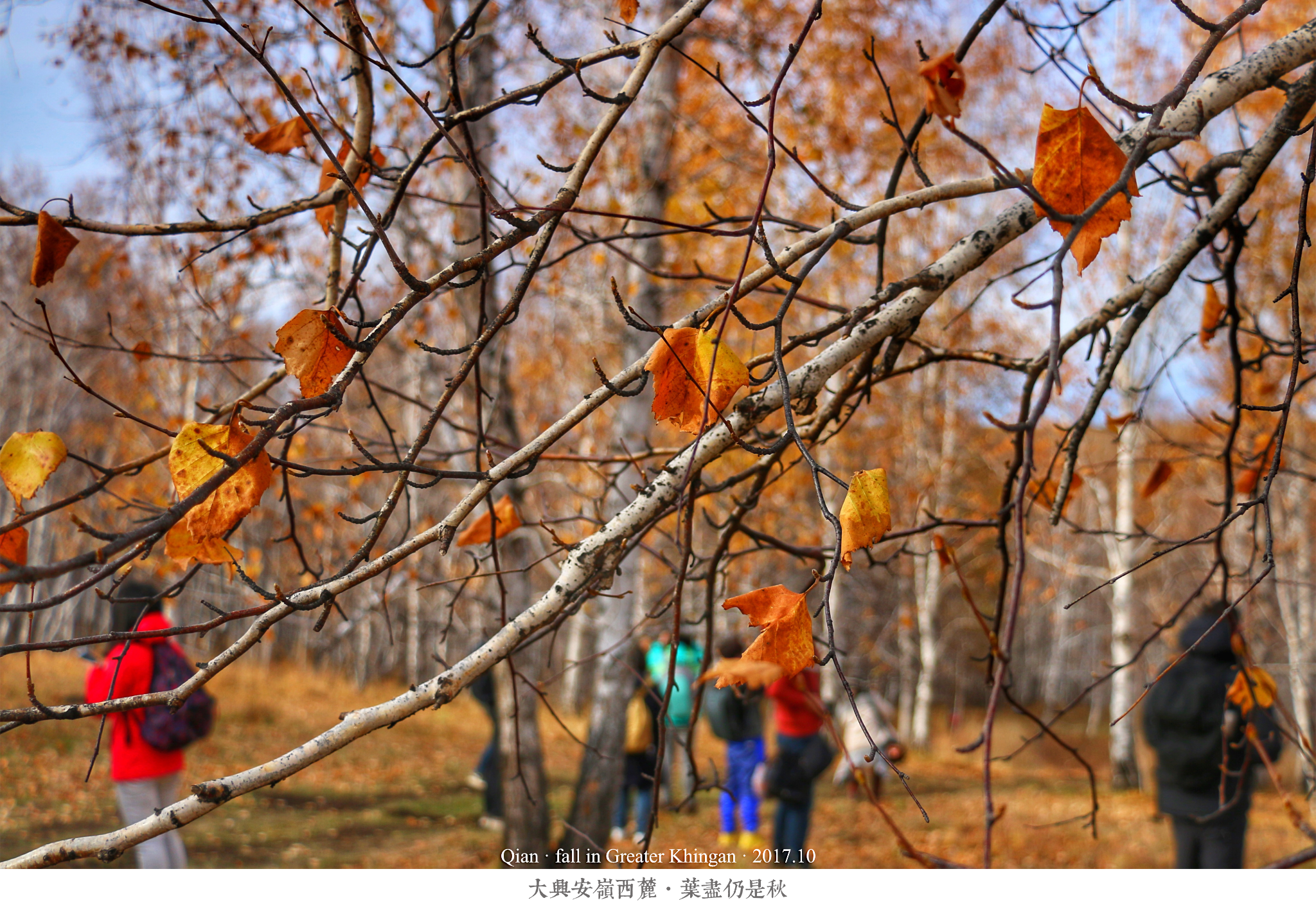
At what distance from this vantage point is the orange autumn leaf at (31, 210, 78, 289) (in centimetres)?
110

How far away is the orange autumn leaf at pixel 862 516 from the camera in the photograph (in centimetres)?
90

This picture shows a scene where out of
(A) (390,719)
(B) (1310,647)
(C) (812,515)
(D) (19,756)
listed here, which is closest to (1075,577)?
(B) (1310,647)

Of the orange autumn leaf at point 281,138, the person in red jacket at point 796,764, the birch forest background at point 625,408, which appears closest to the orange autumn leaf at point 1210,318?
the birch forest background at point 625,408

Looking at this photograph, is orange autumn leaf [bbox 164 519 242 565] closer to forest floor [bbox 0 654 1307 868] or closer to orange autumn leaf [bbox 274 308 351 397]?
orange autumn leaf [bbox 274 308 351 397]

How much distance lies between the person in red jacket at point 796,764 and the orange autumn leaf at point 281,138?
3.72 m

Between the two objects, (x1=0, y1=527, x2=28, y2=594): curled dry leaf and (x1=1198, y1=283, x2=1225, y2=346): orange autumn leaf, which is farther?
(x1=1198, y1=283, x2=1225, y2=346): orange autumn leaf

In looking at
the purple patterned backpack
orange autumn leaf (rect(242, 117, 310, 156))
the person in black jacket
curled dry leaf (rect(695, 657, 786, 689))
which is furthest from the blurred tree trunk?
curled dry leaf (rect(695, 657, 786, 689))

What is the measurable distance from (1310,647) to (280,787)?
1101cm

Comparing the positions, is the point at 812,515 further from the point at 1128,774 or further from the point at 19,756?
the point at 19,756

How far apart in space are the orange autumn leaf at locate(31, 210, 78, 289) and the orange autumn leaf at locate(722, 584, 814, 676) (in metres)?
0.98

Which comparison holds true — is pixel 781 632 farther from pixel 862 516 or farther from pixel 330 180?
pixel 330 180

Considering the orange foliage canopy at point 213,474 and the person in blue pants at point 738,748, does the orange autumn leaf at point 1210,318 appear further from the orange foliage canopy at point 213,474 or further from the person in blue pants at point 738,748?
the person in blue pants at point 738,748

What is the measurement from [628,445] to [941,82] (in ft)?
11.4

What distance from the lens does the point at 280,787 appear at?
7.01 meters
